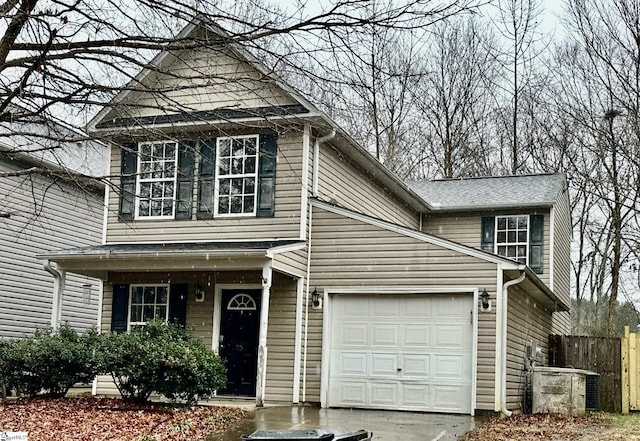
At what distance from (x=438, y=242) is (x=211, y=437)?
6036mm

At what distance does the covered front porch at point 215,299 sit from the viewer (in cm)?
1503

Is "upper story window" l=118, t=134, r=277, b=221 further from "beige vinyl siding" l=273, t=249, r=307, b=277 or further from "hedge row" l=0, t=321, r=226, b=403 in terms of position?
"hedge row" l=0, t=321, r=226, b=403

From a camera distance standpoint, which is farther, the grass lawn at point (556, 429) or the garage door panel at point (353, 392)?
the garage door panel at point (353, 392)

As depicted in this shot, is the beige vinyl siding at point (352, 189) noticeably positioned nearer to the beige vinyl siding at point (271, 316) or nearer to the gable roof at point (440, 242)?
the gable roof at point (440, 242)

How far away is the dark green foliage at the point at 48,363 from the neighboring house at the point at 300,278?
4.91 ft

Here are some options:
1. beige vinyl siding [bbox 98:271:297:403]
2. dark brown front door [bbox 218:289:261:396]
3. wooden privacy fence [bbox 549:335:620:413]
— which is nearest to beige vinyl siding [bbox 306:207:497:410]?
Answer: beige vinyl siding [bbox 98:271:297:403]

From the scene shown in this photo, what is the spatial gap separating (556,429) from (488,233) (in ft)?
33.7

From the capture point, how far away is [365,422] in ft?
42.5

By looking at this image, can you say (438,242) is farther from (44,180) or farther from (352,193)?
(44,180)

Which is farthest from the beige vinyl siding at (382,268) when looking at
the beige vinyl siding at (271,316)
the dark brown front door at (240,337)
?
the dark brown front door at (240,337)

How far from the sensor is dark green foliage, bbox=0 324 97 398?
13781 mm

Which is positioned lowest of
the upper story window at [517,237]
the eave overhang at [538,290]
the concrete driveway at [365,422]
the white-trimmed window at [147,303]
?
the concrete driveway at [365,422]

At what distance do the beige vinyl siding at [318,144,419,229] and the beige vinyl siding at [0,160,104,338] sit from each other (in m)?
5.29

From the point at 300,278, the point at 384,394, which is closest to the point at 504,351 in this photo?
the point at 384,394
